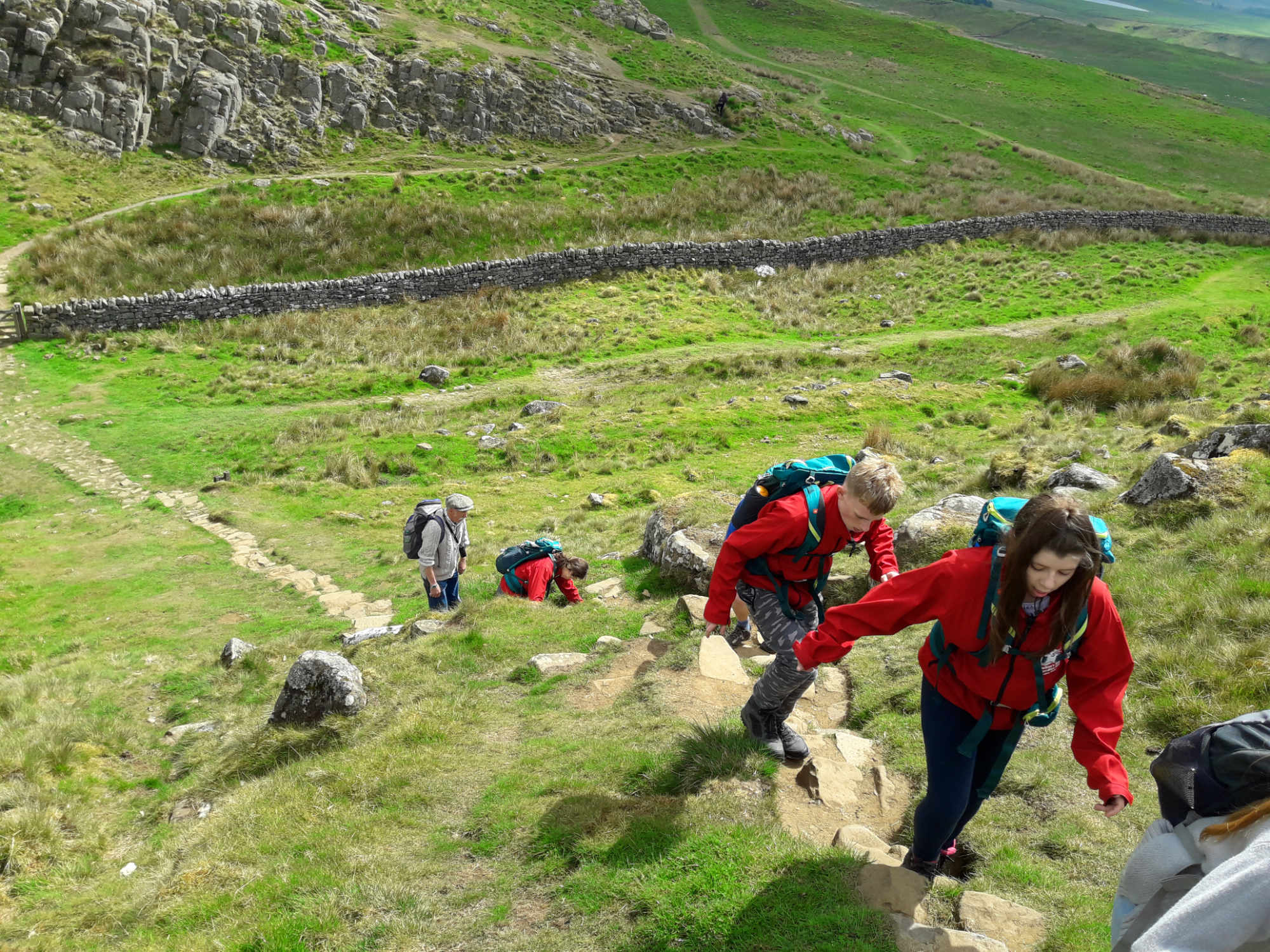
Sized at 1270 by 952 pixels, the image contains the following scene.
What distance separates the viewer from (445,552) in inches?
393

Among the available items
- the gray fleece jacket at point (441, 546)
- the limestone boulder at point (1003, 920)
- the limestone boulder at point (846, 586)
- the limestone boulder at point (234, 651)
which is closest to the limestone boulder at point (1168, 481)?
the limestone boulder at point (846, 586)

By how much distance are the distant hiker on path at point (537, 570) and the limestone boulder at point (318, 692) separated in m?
3.09

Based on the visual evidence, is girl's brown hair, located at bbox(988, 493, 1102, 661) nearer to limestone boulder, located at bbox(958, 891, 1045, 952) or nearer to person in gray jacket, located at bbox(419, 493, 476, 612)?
limestone boulder, located at bbox(958, 891, 1045, 952)

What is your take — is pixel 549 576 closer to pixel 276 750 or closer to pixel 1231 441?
pixel 276 750

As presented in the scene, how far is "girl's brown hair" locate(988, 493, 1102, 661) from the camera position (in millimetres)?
3166

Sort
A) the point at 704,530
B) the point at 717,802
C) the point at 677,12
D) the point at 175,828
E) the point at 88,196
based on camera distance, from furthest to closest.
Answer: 1. the point at 677,12
2. the point at 88,196
3. the point at 704,530
4. the point at 175,828
5. the point at 717,802

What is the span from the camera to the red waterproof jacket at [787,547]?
15.6 ft

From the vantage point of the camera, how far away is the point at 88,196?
31281 millimetres

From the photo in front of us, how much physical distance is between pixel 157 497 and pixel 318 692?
37.1 ft

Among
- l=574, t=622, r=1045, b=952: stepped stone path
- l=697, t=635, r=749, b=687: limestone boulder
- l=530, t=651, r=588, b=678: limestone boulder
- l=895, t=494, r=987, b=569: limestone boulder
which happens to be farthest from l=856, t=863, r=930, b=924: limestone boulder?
l=895, t=494, r=987, b=569: limestone boulder

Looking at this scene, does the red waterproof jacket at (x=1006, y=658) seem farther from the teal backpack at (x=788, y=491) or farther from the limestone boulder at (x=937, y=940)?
the teal backpack at (x=788, y=491)

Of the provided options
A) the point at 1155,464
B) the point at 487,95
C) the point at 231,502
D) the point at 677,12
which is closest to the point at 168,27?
the point at 487,95

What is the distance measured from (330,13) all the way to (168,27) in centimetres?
1036

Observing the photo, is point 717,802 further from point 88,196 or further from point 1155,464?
point 88,196
